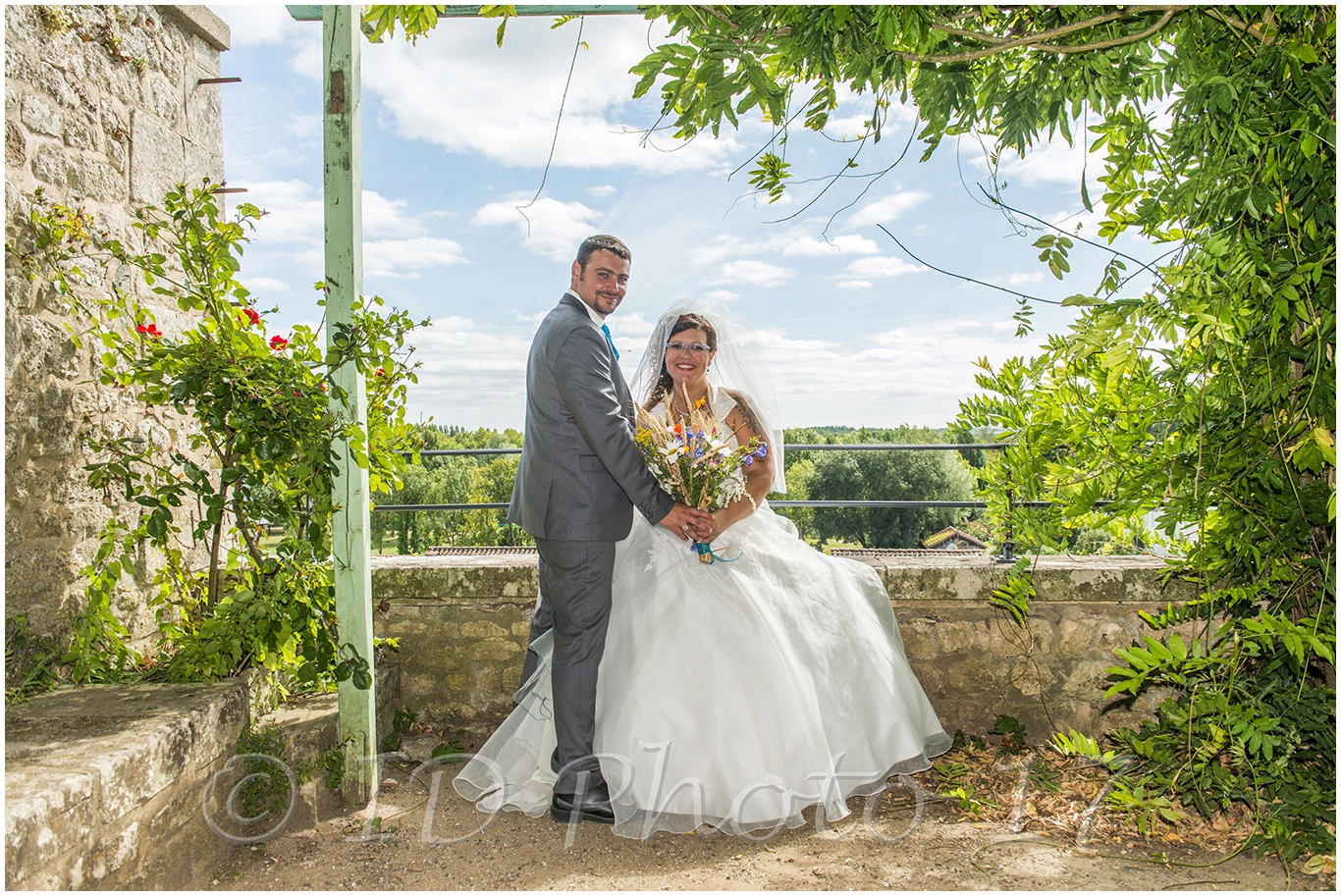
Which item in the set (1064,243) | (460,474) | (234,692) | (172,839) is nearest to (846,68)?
(1064,243)

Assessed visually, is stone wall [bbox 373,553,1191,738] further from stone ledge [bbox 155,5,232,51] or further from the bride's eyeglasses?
stone ledge [bbox 155,5,232,51]

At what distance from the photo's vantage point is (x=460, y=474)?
18047 mm

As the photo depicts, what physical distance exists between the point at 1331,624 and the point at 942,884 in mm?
1328

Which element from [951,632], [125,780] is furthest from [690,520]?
[125,780]

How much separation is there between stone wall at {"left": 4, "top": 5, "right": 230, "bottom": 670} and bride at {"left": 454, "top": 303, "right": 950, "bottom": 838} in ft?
5.11

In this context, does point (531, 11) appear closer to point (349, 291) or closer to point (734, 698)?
point (349, 291)

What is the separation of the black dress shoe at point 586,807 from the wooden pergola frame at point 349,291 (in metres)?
0.73

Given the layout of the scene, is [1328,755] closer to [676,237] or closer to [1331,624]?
[1331,624]

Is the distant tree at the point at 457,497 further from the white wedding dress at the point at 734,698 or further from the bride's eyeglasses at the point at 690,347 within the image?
the white wedding dress at the point at 734,698

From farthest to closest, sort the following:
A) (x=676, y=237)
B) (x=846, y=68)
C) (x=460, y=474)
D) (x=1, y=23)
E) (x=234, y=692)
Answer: (x=460, y=474) → (x=676, y=237) → (x=234, y=692) → (x=1, y=23) → (x=846, y=68)

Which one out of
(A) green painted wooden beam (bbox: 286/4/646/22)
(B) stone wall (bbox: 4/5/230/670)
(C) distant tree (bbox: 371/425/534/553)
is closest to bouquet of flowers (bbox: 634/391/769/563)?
(A) green painted wooden beam (bbox: 286/4/646/22)

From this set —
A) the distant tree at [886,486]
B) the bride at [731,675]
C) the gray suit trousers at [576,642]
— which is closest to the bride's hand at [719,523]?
the bride at [731,675]

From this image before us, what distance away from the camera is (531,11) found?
2.84m

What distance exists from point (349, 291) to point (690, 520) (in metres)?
1.41
